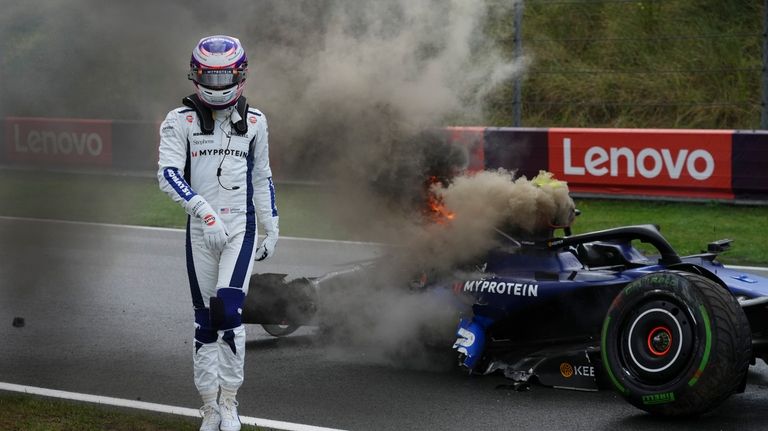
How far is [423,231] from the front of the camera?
7.54 meters

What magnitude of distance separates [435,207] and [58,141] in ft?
31.3

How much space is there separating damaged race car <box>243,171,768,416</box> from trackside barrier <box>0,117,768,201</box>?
17.7 feet

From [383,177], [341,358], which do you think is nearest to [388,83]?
[383,177]

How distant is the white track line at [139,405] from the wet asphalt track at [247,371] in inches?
4.0

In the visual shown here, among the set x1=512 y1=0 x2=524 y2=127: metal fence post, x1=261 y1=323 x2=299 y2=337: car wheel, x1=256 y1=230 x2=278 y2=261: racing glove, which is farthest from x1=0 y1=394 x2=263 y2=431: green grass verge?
x1=512 y1=0 x2=524 y2=127: metal fence post

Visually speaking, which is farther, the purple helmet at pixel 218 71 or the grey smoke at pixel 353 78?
the grey smoke at pixel 353 78

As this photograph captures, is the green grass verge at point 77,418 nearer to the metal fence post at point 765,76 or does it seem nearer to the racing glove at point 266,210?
the racing glove at point 266,210

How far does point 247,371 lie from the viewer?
24.6 feet

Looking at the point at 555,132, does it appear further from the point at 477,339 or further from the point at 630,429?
the point at 630,429

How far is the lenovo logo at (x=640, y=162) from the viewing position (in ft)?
45.2

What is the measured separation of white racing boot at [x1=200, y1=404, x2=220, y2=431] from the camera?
593cm

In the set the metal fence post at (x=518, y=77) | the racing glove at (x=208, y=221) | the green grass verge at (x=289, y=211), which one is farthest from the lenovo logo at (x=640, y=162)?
the racing glove at (x=208, y=221)

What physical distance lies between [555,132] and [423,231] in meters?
7.36

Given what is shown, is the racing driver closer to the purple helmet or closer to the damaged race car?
the purple helmet
